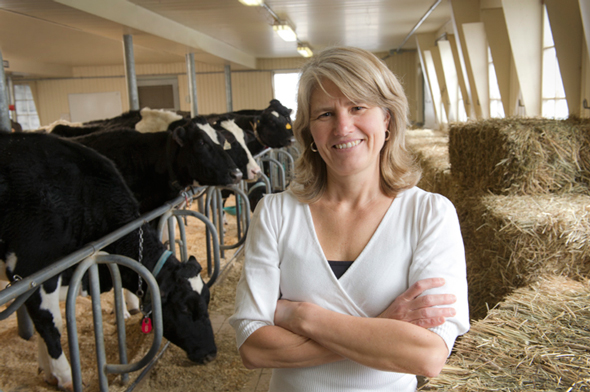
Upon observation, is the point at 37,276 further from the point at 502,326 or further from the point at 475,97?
the point at 475,97

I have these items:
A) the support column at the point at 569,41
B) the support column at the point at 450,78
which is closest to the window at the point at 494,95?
the support column at the point at 450,78

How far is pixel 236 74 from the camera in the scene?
20328mm

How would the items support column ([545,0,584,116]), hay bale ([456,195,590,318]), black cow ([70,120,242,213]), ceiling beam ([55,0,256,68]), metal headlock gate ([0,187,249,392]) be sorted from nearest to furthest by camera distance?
metal headlock gate ([0,187,249,392]) → hay bale ([456,195,590,318]) → black cow ([70,120,242,213]) → support column ([545,0,584,116]) → ceiling beam ([55,0,256,68])

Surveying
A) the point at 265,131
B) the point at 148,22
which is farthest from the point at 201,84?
the point at 265,131

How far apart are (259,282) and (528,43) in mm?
6937

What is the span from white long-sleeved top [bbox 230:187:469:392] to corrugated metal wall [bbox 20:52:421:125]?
18986 millimetres

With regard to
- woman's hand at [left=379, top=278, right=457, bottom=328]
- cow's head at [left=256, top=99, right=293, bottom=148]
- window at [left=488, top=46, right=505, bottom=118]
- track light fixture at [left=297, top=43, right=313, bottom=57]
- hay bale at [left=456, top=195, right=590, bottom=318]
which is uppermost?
track light fixture at [left=297, top=43, right=313, bottom=57]

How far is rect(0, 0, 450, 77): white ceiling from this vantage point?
25.3 ft

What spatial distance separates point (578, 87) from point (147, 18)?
7462 mm

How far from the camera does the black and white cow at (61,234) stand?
2791 mm

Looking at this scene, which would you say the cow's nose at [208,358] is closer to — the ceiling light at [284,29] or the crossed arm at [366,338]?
the crossed arm at [366,338]

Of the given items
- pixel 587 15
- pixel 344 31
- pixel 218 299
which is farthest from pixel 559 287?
pixel 344 31

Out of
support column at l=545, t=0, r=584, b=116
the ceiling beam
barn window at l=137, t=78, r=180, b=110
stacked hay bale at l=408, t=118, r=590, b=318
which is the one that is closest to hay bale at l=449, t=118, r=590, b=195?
stacked hay bale at l=408, t=118, r=590, b=318

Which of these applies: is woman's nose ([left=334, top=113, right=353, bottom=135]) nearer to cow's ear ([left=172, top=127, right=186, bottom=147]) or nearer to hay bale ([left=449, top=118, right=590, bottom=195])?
hay bale ([left=449, top=118, right=590, bottom=195])
